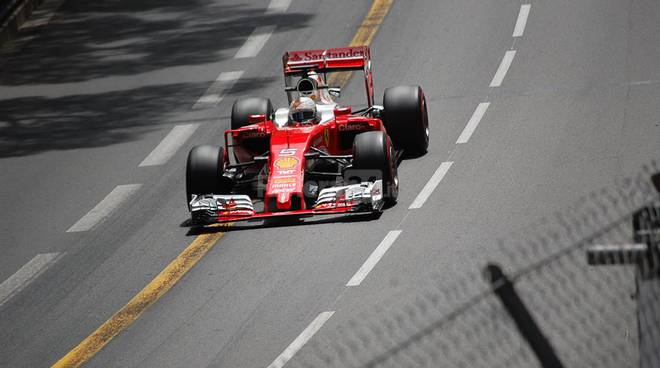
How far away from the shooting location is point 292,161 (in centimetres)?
1316

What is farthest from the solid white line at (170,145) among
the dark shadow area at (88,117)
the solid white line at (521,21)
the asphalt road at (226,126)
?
the solid white line at (521,21)

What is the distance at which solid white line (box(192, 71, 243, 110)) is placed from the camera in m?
19.5

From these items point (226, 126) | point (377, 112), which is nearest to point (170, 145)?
point (226, 126)

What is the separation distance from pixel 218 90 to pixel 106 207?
19.2 ft

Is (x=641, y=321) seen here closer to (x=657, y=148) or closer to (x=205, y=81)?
(x=657, y=148)

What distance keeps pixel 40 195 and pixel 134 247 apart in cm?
324

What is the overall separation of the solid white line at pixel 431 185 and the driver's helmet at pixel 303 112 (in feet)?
5.04

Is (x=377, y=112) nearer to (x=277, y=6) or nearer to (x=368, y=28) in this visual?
(x=368, y=28)

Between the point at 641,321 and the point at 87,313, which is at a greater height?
the point at 641,321

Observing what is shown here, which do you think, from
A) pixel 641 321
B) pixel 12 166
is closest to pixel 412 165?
pixel 12 166

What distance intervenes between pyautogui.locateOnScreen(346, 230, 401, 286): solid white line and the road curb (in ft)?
48.6

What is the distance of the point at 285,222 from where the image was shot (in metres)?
13.1

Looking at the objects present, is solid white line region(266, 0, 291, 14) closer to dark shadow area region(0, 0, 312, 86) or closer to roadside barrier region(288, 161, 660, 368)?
dark shadow area region(0, 0, 312, 86)

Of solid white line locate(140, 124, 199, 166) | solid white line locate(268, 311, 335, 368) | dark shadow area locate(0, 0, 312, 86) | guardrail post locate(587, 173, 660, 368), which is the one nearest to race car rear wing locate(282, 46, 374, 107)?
solid white line locate(140, 124, 199, 166)
